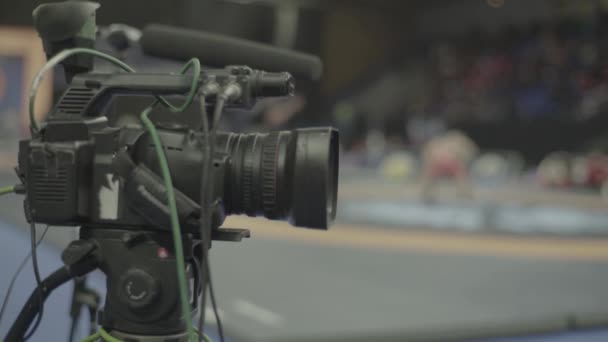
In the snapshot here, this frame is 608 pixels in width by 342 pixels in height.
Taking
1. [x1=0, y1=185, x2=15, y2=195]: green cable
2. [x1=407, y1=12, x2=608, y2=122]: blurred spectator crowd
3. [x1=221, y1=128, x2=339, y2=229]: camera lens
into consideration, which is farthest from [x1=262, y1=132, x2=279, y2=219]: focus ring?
[x1=407, y1=12, x2=608, y2=122]: blurred spectator crowd

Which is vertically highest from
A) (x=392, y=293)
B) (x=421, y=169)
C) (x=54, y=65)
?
(x=54, y=65)

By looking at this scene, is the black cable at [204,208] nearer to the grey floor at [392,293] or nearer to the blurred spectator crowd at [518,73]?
the grey floor at [392,293]

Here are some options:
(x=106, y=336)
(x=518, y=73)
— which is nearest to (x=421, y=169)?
(x=518, y=73)

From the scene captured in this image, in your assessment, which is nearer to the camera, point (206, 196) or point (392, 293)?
point (206, 196)

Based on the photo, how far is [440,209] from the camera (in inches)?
157

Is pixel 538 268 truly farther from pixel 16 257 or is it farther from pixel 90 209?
pixel 90 209

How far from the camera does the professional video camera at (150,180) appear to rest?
21.7 inches

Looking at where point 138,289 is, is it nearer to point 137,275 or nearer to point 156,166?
point 137,275

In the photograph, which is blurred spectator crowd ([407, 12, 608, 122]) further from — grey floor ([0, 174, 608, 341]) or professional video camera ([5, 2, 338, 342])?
professional video camera ([5, 2, 338, 342])

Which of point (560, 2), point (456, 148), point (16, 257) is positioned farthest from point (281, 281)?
point (560, 2)

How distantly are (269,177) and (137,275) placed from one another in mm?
154

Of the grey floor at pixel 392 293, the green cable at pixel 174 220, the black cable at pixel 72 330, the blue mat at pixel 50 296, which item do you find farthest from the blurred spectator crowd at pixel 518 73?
the green cable at pixel 174 220

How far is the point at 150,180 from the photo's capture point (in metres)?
0.55

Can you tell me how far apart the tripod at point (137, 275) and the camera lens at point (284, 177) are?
7 cm
